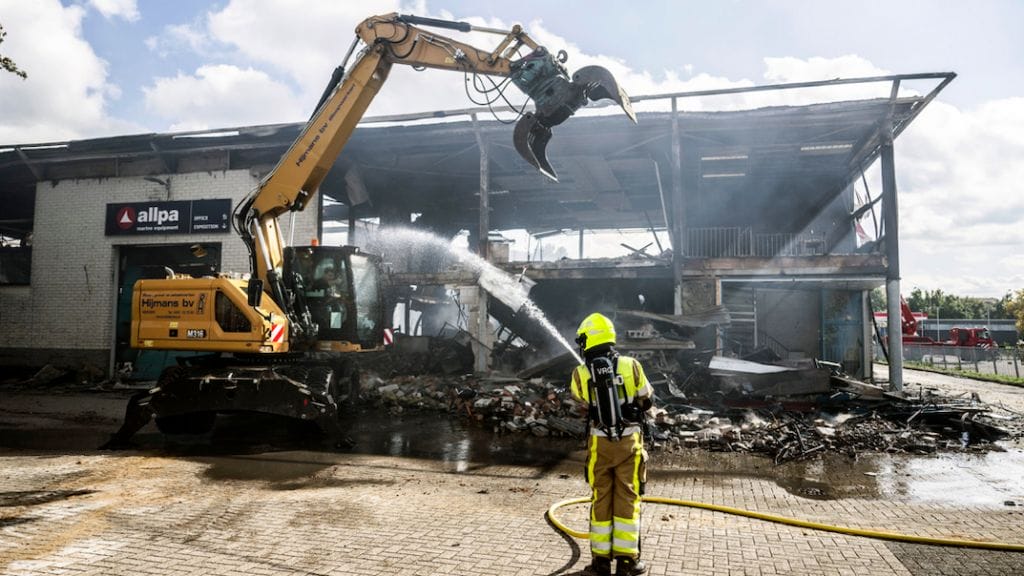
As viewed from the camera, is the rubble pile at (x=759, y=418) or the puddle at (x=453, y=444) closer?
the puddle at (x=453, y=444)

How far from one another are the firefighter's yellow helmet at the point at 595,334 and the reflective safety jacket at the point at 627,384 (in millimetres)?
168

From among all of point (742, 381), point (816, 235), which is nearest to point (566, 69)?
point (742, 381)

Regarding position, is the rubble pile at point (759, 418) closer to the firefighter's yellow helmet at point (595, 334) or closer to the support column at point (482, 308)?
the support column at point (482, 308)

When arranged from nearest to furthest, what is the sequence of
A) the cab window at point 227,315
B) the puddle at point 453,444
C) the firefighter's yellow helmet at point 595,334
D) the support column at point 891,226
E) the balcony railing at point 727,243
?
1. the firefighter's yellow helmet at point 595,334
2. the puddle at point 453,444
3. the cab window at point 227,315
4. the support column at point 891,226
5. the balcony railing at point 727,243

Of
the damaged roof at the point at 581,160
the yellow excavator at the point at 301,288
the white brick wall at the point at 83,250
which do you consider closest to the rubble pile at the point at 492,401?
the yellow excavator at the point at 301,288

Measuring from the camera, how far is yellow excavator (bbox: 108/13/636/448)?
24.1 ft

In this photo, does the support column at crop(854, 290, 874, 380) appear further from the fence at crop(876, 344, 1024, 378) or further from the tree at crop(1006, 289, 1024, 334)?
the tree at crop(1006, 289, 1024, 334)

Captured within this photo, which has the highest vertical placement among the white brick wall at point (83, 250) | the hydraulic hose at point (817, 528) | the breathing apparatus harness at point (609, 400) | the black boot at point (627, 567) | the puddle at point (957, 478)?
the white brick wall at point (83, 250)

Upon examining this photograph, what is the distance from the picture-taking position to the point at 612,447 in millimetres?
3930

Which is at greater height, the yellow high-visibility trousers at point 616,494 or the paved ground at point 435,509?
the yellow high-visibility trousers at point 616,494

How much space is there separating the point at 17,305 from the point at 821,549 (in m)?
19.6

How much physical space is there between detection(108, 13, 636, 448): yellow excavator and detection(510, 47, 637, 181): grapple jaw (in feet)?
0.05

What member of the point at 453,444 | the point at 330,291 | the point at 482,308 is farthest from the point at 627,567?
the point at 482,308

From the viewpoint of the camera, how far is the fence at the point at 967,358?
2330 centimetres
